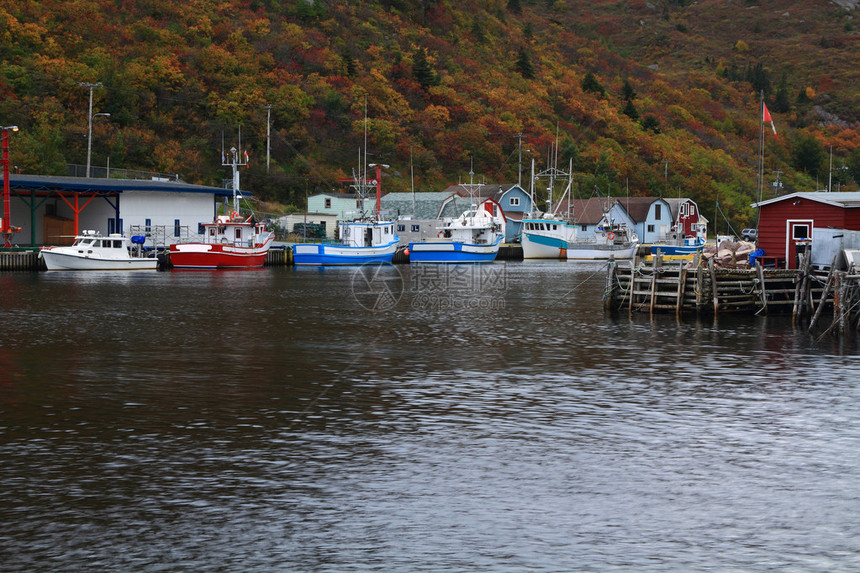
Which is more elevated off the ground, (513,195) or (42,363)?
(513,195)

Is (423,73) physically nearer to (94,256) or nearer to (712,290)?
(94,256)

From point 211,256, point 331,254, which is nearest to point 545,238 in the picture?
point 331,254

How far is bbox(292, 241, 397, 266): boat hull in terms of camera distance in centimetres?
8738

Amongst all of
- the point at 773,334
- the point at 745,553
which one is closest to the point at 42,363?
the point at 745,553

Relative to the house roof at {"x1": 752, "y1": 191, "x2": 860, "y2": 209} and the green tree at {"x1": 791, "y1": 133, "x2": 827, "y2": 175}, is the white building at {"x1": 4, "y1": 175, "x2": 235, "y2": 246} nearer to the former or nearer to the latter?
the house roof at {"x1": 752, "y1": 191, "x2": 860, "y2": 209}

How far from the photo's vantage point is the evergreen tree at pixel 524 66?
184m

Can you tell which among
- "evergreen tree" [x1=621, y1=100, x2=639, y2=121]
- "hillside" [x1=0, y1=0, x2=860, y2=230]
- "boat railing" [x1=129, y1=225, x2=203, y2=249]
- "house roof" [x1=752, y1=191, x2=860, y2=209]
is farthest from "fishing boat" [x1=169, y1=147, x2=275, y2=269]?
"evergreen tree" [x1=621, y1=100, x2=639, y2=121]

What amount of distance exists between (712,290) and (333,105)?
97941mm

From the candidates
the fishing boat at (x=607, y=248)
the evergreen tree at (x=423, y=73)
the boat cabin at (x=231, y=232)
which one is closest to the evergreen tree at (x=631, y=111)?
the evergreen tree at (x=423, y=73)

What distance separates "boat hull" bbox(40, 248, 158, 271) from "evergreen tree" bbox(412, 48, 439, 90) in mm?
85950

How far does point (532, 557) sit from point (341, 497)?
3524 mm

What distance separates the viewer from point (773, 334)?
35781mm

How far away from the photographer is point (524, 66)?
185m

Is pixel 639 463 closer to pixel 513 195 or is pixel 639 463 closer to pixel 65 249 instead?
pixel 65 249
